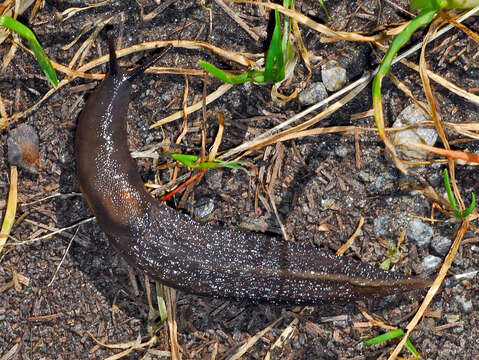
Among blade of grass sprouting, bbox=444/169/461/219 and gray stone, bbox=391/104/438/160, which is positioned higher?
gray stone, bbox=391/104/438/160

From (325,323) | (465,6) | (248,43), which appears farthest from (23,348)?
(465,6)

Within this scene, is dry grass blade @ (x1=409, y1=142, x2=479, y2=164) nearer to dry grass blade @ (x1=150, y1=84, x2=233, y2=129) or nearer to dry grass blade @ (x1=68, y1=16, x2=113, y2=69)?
dry grass blade @ (x1=150, y1=84, x2=233, y2=129)

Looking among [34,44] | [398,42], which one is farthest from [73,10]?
[398,42]


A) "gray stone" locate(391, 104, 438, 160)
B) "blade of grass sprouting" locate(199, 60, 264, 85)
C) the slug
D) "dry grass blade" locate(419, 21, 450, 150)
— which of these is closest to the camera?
"blade of grass sprouting" locate(199, 60, 264, 85)

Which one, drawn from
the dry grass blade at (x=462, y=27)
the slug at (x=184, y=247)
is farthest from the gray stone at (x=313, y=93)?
the slug at (x=184, y=247)

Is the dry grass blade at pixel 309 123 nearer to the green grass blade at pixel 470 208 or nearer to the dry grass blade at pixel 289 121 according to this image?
the dry grass blade at pixel 289 121

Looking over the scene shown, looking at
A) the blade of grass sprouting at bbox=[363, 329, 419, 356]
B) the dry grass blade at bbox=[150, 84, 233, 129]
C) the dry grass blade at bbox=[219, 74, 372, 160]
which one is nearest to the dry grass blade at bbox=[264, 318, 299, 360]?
the blade of grass sprouting at bbox=[363, 329, 419, 356]

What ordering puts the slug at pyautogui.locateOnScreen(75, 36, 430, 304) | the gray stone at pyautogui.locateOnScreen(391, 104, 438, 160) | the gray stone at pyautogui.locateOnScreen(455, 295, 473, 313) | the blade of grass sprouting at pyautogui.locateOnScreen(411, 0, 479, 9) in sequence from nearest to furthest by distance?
the blade of grass sprouting at pyautogui.locateOnScreen(411, 0, 479, 9) < the slug at pyautogui.locateOnScreen(75, 36, 430, 304) < the gray stone at pyautogui.locateOnScreen(391, 104, 438, 160) < the gray stone at pyautogui.locateOnScreen(455, 295, 473, 313)
